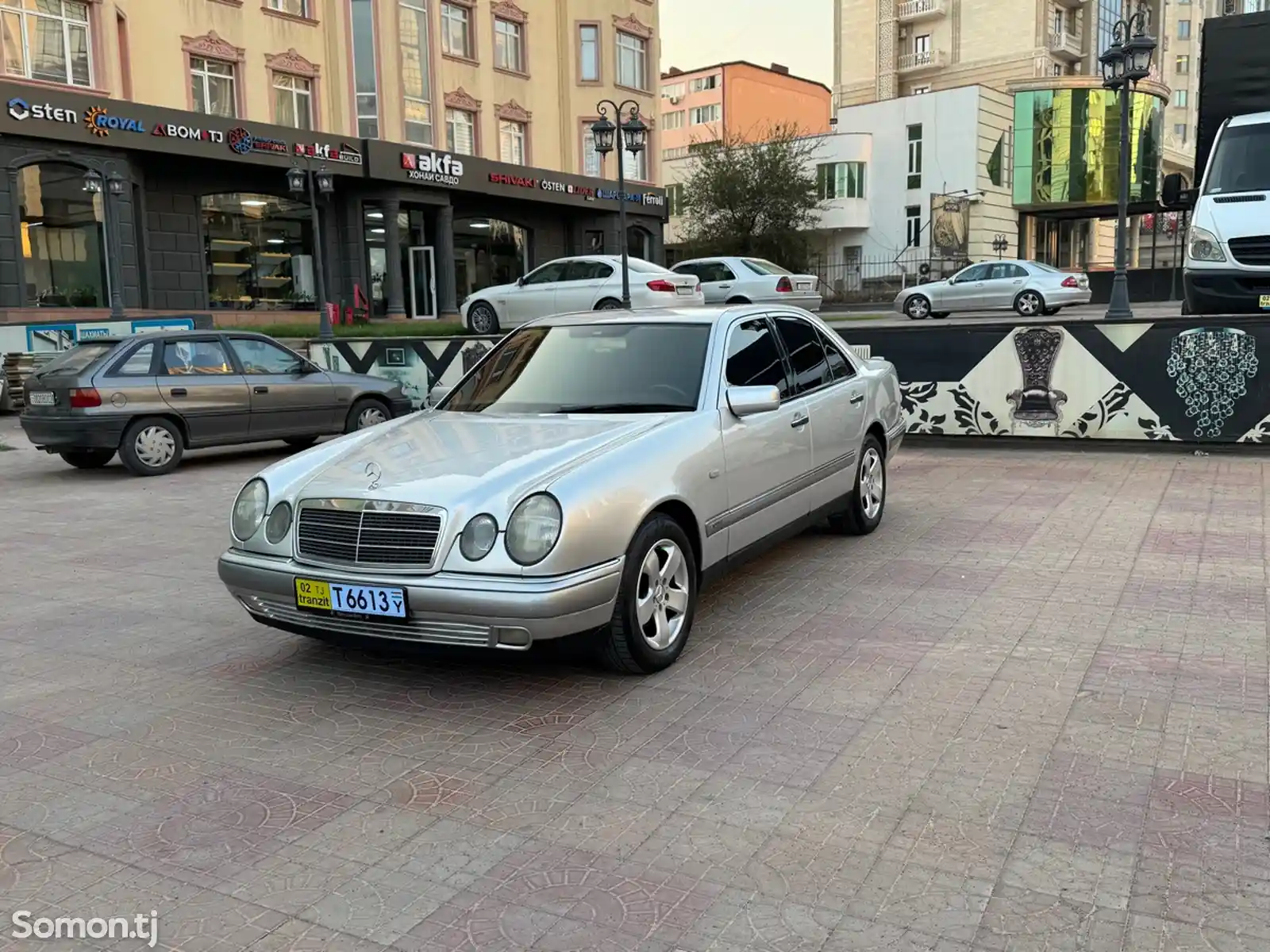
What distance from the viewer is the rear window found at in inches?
447

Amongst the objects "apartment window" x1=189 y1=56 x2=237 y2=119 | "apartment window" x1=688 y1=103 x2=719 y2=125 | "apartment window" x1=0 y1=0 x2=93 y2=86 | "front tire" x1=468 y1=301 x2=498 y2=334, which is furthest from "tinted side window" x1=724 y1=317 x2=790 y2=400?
"apartment window" x1=688 y1=103 x2=719 y2=125

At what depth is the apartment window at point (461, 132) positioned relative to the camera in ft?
114

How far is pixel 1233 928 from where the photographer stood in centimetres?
282

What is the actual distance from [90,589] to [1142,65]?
16348 millimetres

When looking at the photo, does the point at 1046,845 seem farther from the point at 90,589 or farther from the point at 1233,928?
the point at 90,589

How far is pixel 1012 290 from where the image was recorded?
88.4 ft

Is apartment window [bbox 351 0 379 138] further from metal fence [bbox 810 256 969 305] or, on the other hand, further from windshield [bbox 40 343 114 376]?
windshield [bbox 40 343 114 376]

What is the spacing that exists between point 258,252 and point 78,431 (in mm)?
21028

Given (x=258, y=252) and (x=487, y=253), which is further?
(x=487, y=253)

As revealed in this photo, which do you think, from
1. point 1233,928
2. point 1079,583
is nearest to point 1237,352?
point 1079,583

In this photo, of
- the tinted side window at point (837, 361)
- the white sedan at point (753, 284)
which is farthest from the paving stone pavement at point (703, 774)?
the white sedan at point (753, 284)

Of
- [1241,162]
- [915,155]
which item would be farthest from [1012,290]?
[915,155]

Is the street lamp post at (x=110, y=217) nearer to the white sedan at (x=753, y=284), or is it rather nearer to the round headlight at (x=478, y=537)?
the white sedan at (x=753, y=284)

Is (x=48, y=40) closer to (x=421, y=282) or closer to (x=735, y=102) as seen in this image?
(x=421, y=282)
